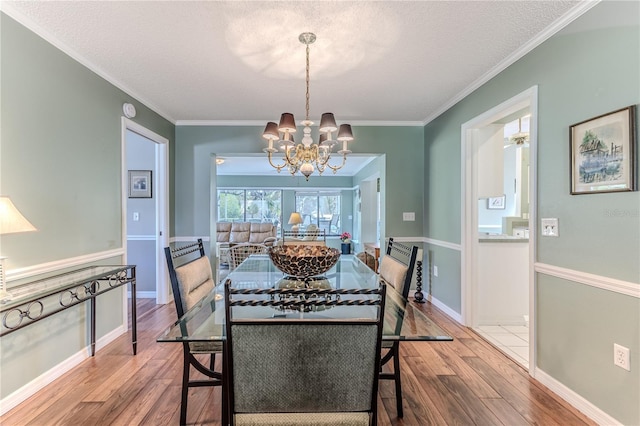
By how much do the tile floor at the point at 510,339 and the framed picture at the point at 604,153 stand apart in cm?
147

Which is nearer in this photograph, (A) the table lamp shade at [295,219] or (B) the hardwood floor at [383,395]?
(B) the hardwood floor at [383,395]

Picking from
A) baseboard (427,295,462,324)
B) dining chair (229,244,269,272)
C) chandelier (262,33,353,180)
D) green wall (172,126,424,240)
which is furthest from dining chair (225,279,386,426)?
dining chair (229,244,269,272)

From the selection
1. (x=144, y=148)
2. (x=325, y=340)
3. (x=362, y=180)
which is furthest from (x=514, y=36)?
(x=362, y=180)

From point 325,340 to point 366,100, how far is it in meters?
2.87

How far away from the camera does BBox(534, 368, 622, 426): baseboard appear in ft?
5.44

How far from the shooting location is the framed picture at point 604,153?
1.55m

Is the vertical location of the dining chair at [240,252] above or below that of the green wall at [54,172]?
below

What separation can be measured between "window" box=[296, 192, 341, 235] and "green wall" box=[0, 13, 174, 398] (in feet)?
22.8

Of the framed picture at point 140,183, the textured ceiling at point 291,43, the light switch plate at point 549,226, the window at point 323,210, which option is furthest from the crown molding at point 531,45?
the window at point 323,210

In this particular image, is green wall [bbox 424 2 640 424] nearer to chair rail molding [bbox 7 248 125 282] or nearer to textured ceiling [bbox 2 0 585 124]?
textured ceiling [bbox 2 0 585 124]

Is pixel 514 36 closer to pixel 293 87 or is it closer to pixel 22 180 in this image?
Result: pixel 293 87

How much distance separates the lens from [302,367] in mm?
1042

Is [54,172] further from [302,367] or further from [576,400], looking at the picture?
[576,400]

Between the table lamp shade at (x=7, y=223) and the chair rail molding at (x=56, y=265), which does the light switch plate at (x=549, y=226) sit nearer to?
the table lamp shade at (x=7, y=223)
